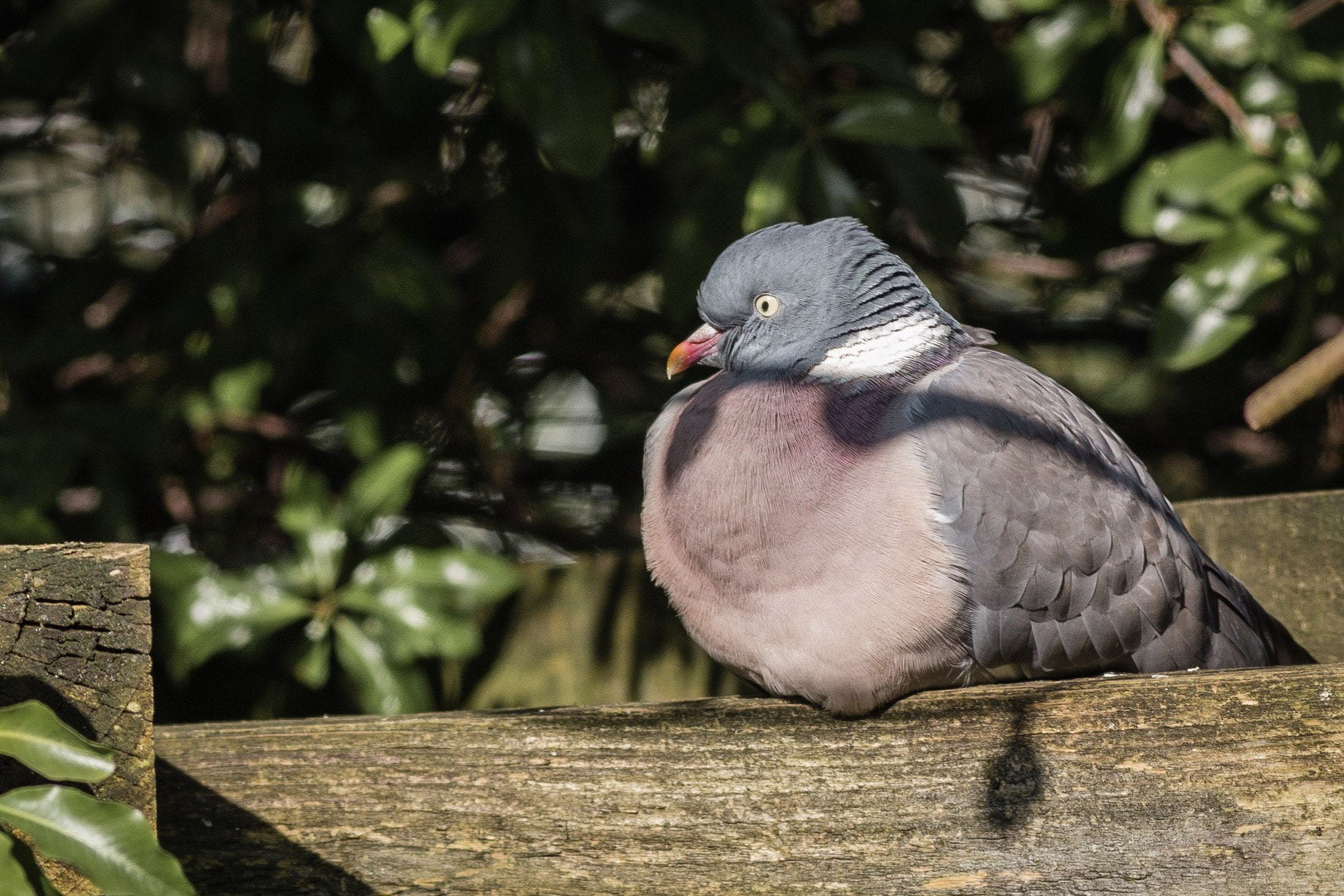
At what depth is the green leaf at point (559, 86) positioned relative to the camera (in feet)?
6.81

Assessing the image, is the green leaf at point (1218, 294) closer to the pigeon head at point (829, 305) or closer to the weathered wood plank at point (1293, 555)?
the weathered wood plank at point (1293, 555)

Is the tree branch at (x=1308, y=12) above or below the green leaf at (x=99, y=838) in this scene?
above

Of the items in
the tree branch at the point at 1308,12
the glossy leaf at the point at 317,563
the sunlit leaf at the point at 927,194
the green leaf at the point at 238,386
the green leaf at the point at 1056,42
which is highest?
the tree branch at the point at 1308,12

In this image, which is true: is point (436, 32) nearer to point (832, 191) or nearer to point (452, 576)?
point (832, 191)

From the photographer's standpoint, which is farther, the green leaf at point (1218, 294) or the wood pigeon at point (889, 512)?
the green leaf at point (1218, 294)

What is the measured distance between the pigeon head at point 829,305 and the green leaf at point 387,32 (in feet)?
2.11

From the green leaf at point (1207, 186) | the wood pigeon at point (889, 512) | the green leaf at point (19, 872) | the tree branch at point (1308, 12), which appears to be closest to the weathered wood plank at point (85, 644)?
the green leaf at point (19, 872)

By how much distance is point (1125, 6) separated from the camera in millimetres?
2400

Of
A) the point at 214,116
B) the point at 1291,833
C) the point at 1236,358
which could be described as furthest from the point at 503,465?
the point at 1291,833

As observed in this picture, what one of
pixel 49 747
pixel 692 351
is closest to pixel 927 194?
pixel 692 351

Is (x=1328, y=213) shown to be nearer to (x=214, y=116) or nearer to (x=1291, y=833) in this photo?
(x=1291, y=833)

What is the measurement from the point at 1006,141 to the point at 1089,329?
545 millimetres

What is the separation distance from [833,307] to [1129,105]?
859mm

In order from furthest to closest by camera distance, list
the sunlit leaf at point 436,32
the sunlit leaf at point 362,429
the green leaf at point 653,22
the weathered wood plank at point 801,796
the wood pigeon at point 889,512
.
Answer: the sunlit leaf at point 362,429 → the green leaf at point 653,22 → the sunlit leaf at point 436,32 → the wood pigeon at point 889,512 → the weathered wood plank at point 801,796
